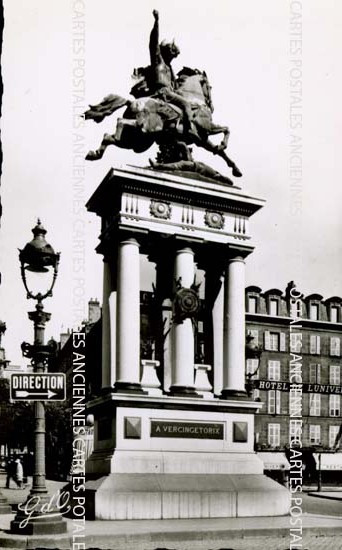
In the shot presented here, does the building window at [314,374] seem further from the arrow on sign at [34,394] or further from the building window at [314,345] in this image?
the arrow on sign at [34,394]

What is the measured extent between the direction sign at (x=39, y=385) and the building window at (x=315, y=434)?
5474 cm

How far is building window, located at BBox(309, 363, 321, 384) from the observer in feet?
215

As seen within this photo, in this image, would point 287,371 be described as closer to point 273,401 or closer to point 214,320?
point 273,401

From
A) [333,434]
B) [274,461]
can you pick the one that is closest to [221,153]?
[274,461]

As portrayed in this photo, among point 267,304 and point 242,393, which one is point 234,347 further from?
point 267,304

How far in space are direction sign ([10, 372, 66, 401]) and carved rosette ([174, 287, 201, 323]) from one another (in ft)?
20.5

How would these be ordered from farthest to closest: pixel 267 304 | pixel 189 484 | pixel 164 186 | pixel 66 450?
1. pixel 267 304
2. pixel 66 450
3. pixel 164 186
4. pixel 189 484

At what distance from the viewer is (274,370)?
65000 millimetres

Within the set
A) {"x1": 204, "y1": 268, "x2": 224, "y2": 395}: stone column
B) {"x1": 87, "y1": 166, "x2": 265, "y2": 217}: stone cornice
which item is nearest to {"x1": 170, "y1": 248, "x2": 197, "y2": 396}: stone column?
{"x1": 87, "y1": 166, "x2": 265, "y2": 217}: stone cornice

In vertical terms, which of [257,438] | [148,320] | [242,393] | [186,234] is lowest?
[257,438]

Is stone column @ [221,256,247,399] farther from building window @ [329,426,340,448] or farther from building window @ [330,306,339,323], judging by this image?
building window @ [330,306,339,323]

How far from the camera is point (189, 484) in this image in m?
17.5

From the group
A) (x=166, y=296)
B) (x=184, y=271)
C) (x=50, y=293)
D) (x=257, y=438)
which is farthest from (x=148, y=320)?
(x=257, y=438)

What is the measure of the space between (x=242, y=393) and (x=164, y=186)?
5.20m
